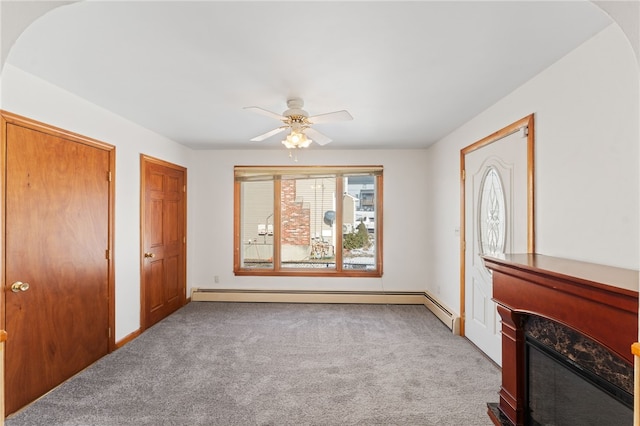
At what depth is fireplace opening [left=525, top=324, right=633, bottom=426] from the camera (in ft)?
4.82

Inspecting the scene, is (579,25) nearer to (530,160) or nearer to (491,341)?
(530,160)

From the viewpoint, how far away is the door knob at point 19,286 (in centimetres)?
229

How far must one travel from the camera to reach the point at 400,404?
7.90 feet

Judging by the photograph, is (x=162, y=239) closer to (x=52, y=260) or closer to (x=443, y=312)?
(x=52, y=260)

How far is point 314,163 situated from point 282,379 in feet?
10.8

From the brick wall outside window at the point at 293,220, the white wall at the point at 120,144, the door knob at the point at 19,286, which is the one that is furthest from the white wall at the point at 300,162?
the door knob at the point at 19,286

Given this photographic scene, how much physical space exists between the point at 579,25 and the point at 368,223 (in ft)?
12.3

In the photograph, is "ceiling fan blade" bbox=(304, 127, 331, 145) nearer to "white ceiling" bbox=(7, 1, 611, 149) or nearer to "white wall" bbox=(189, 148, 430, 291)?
"white ceiling" bbox=(7, 1, 611, 149)

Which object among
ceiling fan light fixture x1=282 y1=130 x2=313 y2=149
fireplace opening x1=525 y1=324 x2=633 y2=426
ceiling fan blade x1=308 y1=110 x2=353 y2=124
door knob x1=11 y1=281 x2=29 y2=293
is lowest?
fireplace opening x1=525 y1=324 x2=633 y2=426

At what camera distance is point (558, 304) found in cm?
163

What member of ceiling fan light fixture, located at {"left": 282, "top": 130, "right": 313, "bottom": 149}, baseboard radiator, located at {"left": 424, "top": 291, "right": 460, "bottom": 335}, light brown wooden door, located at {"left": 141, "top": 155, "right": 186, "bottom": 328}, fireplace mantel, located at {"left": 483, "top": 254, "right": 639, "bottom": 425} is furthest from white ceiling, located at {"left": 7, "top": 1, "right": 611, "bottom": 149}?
baseboard radiator, located at {"left": 424, "top": 291, "right": 460, "bottom": 335}

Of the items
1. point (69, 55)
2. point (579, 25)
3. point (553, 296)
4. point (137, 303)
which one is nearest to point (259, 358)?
point (137, 303)

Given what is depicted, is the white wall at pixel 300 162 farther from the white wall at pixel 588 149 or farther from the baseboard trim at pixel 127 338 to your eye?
the white wall at pixel 588 149

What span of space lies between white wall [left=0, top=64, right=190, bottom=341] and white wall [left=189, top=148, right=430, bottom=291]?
3.43 feet
